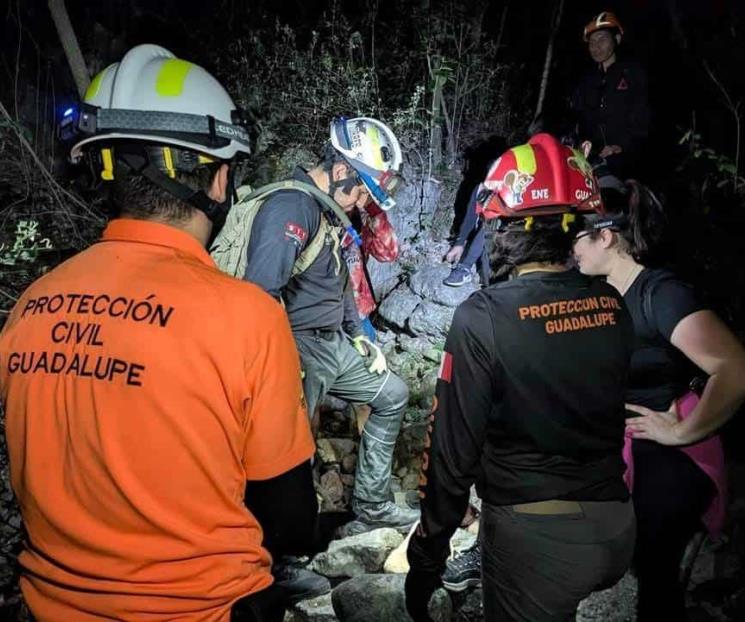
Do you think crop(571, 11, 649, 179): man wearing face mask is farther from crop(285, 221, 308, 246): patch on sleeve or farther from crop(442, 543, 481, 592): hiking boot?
crop(442, 543, 481, 592): hiking boot

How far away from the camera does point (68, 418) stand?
1358 millimetres

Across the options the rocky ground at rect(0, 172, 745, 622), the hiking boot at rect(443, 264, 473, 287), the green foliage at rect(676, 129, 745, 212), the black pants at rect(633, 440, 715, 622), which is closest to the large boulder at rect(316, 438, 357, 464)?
the rocky ground at rect(0, 172, 745, 622)

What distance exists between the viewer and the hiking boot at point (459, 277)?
291 inches

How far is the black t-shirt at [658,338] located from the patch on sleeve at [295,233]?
5.84 feet

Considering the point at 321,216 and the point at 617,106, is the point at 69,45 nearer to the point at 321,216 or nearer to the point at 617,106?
the point at 321,216

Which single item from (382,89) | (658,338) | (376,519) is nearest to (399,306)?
(382,89)

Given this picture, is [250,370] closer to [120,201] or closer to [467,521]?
[120,201]

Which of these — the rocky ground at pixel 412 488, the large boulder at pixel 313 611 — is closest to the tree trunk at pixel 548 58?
the rocky ground at pixel 412 488

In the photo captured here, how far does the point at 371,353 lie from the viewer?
14.4 ft

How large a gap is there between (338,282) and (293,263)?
597 millimetres

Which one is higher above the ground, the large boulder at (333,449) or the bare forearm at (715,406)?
the bare forearm at (715,406)

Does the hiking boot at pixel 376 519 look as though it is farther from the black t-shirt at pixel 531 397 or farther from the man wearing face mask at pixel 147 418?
the man wearing face mask at pixel 147 418

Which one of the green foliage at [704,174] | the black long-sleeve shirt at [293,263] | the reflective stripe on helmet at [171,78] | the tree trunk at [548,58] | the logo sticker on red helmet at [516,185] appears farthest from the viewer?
the tree trunk at [548,58]

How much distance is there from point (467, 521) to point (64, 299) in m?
3.39
